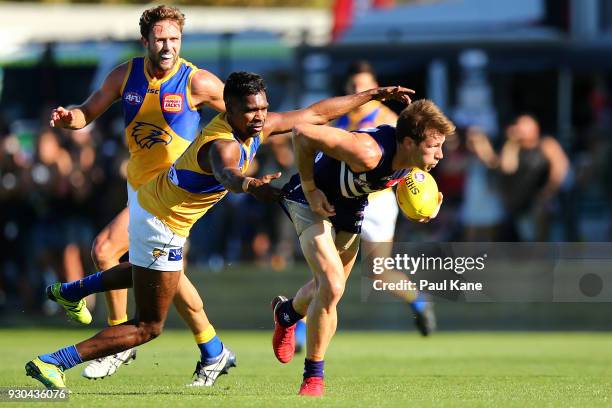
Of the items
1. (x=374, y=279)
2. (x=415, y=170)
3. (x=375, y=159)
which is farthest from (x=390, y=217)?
(x=375, y=159)

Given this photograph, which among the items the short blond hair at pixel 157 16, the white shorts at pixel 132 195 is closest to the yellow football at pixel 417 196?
the white shorts at pixel 132 195

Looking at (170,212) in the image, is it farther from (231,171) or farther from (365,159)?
(365,159)

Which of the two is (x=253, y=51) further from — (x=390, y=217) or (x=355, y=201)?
(x=355, y=201)

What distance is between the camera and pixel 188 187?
9219 millimetres

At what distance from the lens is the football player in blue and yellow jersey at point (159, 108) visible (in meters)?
10.3

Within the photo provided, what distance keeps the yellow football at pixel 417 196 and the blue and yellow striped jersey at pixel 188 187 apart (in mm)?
1176

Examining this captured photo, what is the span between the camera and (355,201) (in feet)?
32.3

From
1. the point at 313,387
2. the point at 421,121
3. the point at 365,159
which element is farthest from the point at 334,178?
the point at 313,387

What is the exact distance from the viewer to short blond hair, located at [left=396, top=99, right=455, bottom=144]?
28.9 ft

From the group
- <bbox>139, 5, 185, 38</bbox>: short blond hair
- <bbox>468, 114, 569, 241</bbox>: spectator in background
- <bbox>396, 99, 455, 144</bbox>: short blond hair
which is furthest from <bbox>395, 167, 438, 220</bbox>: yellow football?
<bbox>468, 114, 569, 241</bbox>: spectator in background

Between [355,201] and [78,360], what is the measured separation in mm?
2288

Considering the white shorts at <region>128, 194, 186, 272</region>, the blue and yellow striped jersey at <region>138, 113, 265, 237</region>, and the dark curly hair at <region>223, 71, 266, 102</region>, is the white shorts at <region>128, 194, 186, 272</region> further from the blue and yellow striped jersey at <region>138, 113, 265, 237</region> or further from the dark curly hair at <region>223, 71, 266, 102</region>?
the dark curly hair at <region>223, 71, 266, 102</region>

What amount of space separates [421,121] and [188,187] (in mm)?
1652

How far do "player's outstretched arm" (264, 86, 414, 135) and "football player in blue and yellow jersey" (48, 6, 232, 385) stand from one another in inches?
38.3
